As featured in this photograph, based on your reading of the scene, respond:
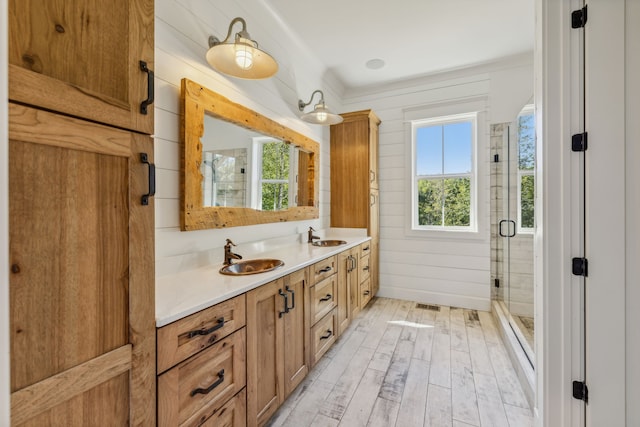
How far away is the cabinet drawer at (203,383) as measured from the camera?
39.9 inches

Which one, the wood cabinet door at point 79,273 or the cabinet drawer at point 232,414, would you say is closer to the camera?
the wood cabinet door at point 79,273

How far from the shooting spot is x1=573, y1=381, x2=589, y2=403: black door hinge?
1281mm

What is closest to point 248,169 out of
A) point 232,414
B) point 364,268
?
point 232,414

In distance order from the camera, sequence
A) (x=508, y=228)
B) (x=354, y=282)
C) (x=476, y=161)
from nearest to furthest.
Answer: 1. (x=354, y=282)
2. (x=508, y=228)
3. (x=476, y=161)

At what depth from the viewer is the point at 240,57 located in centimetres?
164

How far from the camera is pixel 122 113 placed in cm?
86

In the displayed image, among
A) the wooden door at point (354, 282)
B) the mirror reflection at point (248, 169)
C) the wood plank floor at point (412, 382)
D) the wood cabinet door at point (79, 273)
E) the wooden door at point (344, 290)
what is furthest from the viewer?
the wooden door at point (354, 282)

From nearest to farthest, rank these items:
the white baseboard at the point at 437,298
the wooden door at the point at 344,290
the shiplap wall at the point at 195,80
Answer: the shiplap wall at the point at 195,80
the wooden door at the point at 344,290
the white baseboard at the point at 437,298

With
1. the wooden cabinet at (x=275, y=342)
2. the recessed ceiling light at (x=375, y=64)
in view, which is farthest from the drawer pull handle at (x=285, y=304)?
the recessed ceiling light at (x=375, y=64)

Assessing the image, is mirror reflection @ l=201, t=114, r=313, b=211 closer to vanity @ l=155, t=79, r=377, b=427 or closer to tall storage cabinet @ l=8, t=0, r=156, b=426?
vanity @ l=155, t=79, r=377, b=427

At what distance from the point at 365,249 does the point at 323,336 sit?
1323 mm

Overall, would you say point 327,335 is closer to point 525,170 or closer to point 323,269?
point 323,269

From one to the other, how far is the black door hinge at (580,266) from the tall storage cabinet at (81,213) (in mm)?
1821

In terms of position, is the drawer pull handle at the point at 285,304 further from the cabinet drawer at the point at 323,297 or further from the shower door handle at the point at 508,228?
the shower door handle at the point at 508,228
